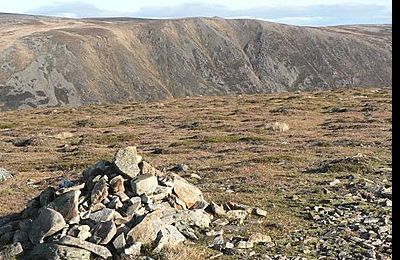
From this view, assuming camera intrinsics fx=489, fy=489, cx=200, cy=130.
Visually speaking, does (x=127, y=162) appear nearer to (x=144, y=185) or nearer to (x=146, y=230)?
(x=144, y=185)

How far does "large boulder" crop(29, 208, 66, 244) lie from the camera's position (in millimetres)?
14750

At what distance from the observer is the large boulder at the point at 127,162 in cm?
1754

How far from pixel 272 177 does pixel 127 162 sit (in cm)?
896

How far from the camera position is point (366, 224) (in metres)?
16.0

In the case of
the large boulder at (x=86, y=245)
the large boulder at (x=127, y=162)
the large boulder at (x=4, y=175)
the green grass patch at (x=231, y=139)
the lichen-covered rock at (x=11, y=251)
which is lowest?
the green grass patch at (x=231, y=139)

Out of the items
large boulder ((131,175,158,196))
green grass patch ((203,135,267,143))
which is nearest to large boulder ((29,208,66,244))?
large boulder ((131,175,158,196))

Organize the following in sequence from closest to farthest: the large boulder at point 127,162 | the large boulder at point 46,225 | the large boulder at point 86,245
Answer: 1. the large boulder at point 86,245
2. the large boulder at point 46,225
3. the large boulder at point 127,162

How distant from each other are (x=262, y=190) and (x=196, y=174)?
5261mm

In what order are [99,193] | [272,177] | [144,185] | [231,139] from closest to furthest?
1. [99,193]
2. [144,185]
3. [272,177]
4. [231,139]

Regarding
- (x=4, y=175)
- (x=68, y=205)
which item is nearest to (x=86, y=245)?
(x=68, y=205)

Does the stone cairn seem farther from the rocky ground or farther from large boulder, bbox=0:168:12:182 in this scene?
large boulder, bbox=0:168:12:182

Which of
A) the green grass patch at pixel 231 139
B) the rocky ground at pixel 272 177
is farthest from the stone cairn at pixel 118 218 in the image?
the green grass patch at pixel 231 139

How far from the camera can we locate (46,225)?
49.0ft

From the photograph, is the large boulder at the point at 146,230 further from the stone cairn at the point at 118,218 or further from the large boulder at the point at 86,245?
the large boulder at the point at 86,245
